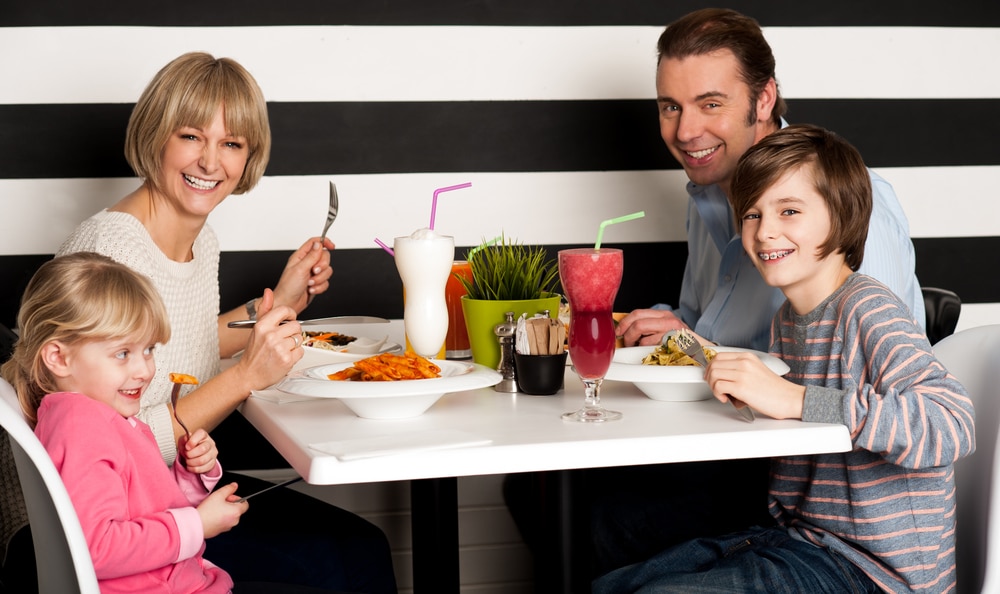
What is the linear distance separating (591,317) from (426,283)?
37 centimetres

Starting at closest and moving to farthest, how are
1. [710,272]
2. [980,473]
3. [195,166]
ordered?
[980,473], [195,166], [710,272]

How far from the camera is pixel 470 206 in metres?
2.77

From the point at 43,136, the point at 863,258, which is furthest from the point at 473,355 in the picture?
the point at 43,136

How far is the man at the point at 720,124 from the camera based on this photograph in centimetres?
212

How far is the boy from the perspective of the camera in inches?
53.1

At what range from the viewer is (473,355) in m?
1.72

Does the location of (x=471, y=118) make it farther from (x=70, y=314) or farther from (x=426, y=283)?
(x=70, y=314)

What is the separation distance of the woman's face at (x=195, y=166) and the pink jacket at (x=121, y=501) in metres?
0.70

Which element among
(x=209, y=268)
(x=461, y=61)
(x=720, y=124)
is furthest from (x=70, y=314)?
(x=461, y=61)

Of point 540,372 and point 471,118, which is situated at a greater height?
point 471,118

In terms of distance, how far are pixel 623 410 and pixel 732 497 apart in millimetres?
522

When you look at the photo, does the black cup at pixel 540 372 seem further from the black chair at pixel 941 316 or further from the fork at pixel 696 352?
the black chair at pixel 941 316
